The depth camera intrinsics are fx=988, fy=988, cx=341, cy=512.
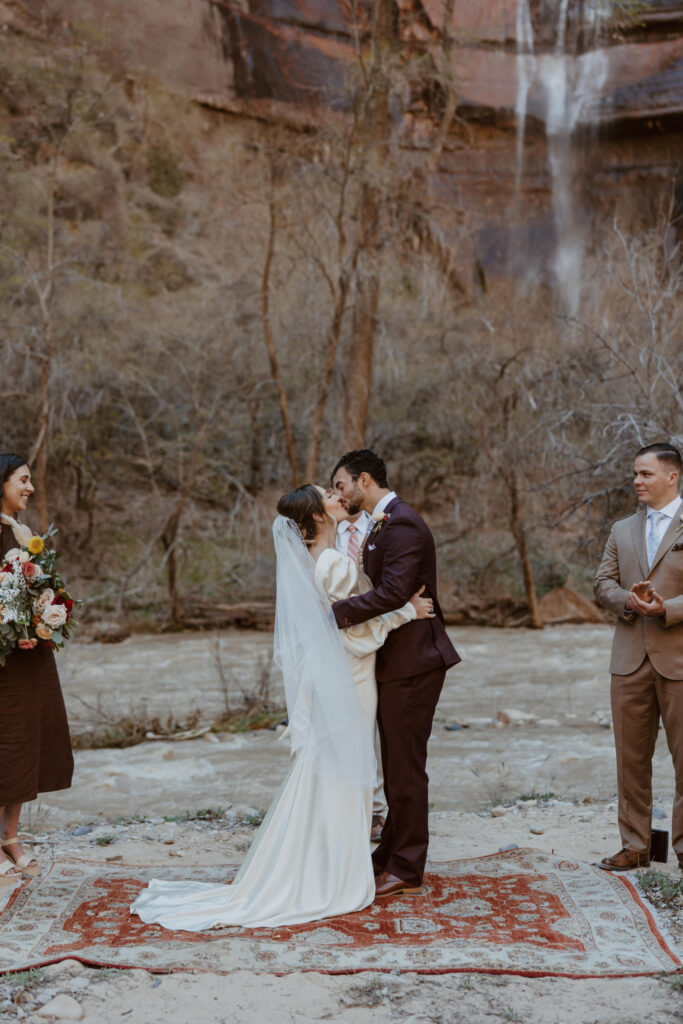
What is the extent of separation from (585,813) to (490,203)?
27.4m

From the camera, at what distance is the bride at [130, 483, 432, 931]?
177 inches

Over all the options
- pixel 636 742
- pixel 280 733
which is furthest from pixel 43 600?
pixel 280 733

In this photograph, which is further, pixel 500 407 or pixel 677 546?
pixel 500 407

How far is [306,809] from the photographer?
15.3 ft

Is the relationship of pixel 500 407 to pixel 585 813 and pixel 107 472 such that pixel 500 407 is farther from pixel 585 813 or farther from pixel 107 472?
pixel 585 813

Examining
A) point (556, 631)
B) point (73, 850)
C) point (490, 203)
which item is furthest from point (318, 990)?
point (490, 203)

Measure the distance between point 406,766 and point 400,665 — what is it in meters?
0.50

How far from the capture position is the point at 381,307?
22.5m

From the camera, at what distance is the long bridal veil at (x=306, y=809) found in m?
4.48

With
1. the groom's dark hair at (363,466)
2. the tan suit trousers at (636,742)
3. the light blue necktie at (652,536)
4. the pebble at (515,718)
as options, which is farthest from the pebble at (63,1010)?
the pebble at (515,718)

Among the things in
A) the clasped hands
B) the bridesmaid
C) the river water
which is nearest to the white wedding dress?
the bridesmaid

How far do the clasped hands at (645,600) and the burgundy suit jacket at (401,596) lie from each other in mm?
923

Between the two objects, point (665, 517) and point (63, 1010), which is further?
point (665, 517)

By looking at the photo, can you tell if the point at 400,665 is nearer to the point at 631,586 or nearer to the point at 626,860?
the point at 631,586
